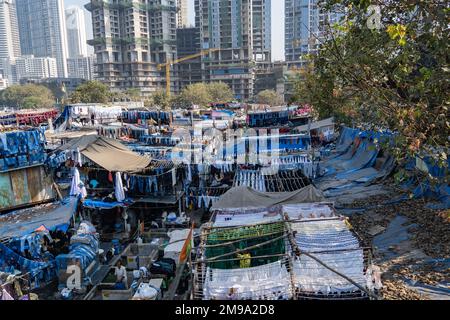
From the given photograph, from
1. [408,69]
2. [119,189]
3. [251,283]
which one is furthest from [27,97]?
[408,69]

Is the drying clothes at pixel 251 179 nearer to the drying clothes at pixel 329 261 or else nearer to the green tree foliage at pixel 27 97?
the drying clothes at pixel 329 261

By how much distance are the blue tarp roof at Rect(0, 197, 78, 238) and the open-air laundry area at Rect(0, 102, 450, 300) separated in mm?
55

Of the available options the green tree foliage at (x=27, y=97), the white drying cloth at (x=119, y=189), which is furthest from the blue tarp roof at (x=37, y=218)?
the green tree foliage at (x=27, y=97)

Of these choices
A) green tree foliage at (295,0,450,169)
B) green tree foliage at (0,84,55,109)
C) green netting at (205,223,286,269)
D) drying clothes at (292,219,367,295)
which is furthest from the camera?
green tree foliage at (0,84,55,109)

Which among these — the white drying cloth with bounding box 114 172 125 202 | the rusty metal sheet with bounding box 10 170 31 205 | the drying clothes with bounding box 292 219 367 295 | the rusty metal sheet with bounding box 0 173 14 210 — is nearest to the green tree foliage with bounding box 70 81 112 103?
the rusty metal sheet with bounding box 10 170 31 205

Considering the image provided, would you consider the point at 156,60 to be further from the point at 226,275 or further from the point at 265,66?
the point at 226,275

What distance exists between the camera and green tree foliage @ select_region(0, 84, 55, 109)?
78675 millimetres

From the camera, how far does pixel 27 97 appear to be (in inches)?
3238

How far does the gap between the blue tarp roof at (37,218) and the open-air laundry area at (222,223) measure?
0.06 metres

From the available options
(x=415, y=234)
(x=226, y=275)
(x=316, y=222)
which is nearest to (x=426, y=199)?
(x=415, y=234)

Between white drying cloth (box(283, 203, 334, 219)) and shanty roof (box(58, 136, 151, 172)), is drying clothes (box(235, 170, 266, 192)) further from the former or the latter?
shanty roof (box(58, 136, 151, 172))

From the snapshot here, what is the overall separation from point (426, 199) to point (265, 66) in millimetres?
98028

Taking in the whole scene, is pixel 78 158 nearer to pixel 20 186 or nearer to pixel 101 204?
pixel 101 204

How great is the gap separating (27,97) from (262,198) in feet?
280
